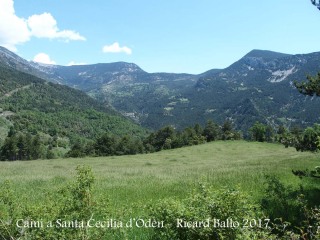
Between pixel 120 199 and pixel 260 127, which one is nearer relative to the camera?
pixel 120 199

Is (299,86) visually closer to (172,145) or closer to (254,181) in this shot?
(254,181)

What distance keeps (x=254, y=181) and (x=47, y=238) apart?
15789 millimetres

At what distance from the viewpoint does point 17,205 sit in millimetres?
8867

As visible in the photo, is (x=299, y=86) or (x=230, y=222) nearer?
(x=230, y=222)

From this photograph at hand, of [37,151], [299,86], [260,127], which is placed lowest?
[37,151]

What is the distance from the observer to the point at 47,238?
7195 millimetres

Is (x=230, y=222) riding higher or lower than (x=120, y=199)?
higher

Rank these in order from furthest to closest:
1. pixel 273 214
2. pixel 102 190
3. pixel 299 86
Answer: pixel 102 190
pixel 299 86
pixel 273 214

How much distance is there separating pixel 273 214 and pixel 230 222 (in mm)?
7711

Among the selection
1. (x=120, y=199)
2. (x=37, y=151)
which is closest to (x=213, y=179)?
(x=120, y=199)

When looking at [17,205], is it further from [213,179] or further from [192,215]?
[213,179]

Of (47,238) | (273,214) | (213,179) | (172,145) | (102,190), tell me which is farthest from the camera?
(172,145)

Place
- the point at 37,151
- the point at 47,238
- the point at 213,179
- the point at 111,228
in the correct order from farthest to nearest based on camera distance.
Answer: the point at 37,151 < the point at 213,179 < the point at 111,228 < the point at 47,238

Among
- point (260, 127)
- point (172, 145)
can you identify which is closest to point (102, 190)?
point (172, 145)
